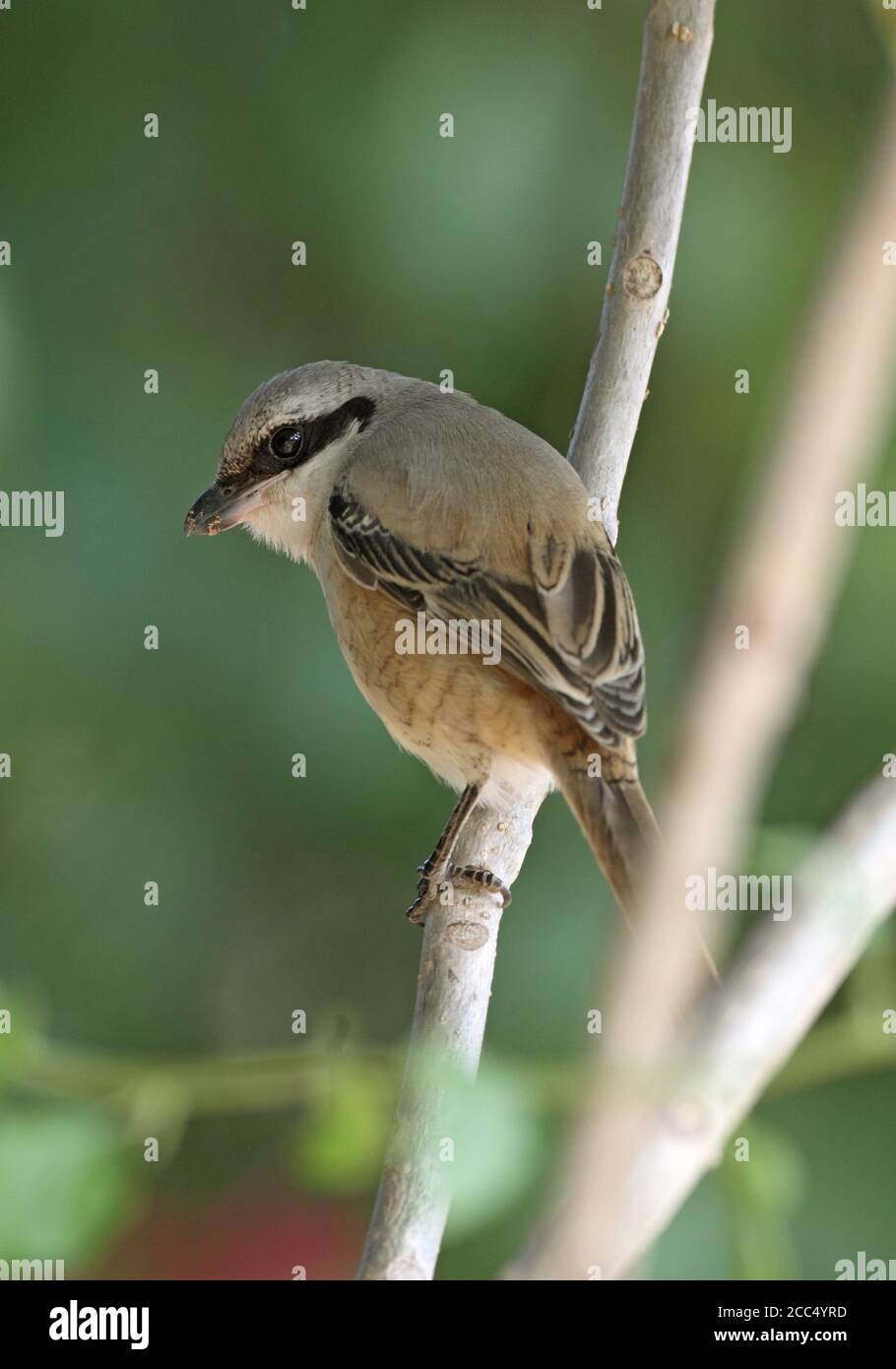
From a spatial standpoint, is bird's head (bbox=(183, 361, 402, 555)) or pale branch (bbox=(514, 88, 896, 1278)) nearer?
pale branch (bbox=(514, 88, 896, 1278))

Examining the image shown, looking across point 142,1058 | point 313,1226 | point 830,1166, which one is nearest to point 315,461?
point 313,1226

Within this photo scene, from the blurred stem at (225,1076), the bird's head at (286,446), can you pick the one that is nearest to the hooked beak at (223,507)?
the bird's head at (286,446)

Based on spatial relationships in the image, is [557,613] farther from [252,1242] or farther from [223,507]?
[252,1242]

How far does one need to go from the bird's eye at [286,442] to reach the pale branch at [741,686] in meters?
2.24

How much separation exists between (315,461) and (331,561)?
228mm

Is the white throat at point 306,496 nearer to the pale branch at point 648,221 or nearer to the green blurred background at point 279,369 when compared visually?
the green blurred background at point 279,369

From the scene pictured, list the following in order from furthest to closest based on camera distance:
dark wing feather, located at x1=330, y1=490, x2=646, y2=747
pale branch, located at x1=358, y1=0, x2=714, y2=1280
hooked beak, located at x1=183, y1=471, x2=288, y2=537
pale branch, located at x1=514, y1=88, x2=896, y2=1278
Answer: hooked beak, located at x1=183, y1=471, x2=288, y2=537, dark wing feather, located at x1=330, y1=490, x2=646, y2=747, pale branch, located at x1=358, y1=0, x2=714, y2=1280, pale branch, located at x1=514, y1=88, x2=896, y2=1278

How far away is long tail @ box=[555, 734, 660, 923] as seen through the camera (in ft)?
6.75

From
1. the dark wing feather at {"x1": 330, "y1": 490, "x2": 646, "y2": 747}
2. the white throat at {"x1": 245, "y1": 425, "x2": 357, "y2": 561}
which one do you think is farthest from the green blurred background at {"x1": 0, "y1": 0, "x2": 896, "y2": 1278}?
the dark wing feather at {"x1": 330, "y1": 490, "x2": 646, "y2": 747}

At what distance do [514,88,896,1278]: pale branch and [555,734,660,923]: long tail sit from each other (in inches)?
50.1

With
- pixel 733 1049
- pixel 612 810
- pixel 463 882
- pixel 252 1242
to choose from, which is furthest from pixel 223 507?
pixel 733 1049

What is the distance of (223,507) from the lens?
283 cm

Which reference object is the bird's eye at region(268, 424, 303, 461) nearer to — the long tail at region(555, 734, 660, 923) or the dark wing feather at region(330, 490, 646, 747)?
the dark wing feather at region(330, 490, 646, 747)

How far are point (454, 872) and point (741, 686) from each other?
5.94 ft
